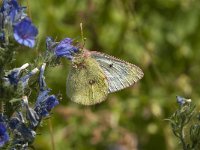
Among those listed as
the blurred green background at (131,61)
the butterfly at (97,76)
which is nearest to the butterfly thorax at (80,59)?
the butterfly at (97,76)

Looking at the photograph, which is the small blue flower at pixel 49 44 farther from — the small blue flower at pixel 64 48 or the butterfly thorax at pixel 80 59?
the butterfly thorax at pixel 80 59

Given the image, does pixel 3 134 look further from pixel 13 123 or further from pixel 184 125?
pixel 184 125

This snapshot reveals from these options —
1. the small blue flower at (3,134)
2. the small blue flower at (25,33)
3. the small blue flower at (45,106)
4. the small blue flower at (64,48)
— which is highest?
the small blue flower at (64,48)

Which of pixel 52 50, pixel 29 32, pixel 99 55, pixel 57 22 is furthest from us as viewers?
pixel 57 22

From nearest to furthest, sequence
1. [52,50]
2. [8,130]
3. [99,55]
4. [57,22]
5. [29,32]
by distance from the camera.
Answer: [29,32], [8,130], [52,50], [99,55], [57,22]

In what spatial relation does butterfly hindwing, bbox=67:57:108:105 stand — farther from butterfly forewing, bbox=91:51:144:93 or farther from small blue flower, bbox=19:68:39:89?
small blue flower, bbox=19:68:39:89

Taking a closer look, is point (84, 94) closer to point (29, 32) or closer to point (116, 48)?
point (29, 32)

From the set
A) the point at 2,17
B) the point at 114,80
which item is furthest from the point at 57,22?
the point at 2,17
